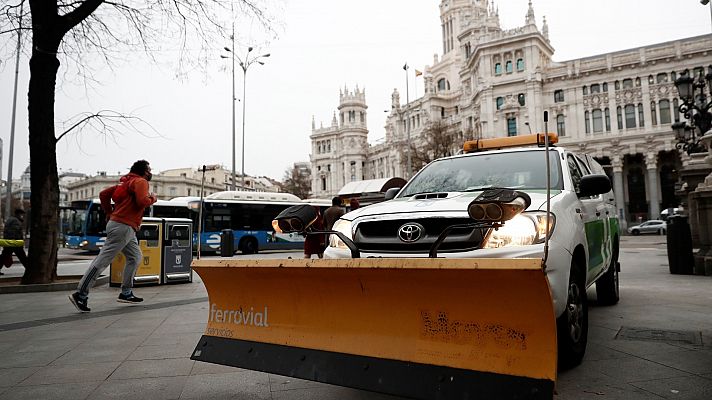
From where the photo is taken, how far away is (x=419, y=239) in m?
3.31

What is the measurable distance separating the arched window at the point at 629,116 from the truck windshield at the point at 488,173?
61.9m

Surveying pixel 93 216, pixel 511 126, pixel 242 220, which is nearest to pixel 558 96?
pixel 511 126

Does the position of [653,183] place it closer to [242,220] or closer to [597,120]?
[597,120]

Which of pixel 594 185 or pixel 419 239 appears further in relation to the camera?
pixel 594 185

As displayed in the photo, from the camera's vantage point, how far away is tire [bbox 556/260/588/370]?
3.50 meters

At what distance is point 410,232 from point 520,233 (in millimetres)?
711

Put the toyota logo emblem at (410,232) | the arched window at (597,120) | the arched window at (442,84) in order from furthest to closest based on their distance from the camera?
the arched window at (442,84) → the arched window at (597,120) → the toyota logo emblem at (410,232)

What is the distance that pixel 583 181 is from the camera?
410 centimetres

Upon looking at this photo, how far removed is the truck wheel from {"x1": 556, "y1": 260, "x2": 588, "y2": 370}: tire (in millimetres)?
2970

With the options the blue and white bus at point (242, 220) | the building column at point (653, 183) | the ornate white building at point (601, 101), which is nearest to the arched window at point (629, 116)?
the ornate white building at point (601, 101)

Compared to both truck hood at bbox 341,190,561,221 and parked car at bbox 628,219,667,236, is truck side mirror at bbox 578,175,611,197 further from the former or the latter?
parked car at bbox 628,219,667,236

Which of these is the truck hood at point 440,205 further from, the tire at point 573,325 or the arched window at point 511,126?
the arched window at point 511,126

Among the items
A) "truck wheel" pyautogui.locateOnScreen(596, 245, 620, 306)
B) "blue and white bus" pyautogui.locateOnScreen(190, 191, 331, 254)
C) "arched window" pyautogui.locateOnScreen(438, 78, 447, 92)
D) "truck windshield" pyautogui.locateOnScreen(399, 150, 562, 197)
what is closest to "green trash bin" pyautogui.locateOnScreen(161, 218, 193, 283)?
"truck windshield" pyautogui.locateOnScreen(399, 150, 562, 197)

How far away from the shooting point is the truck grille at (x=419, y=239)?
3207 millimetres
